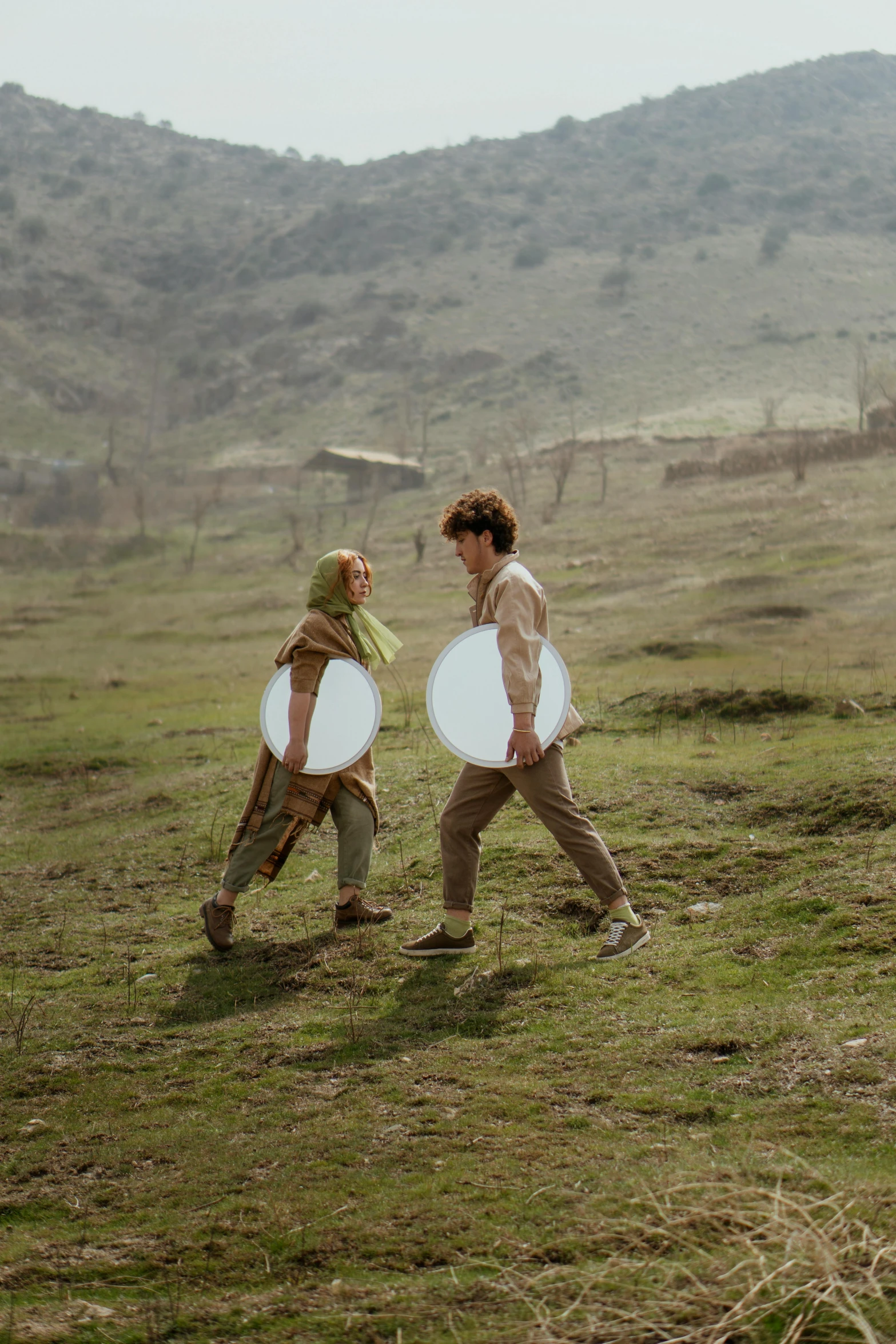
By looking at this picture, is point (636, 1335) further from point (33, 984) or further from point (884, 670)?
point (884, 670)

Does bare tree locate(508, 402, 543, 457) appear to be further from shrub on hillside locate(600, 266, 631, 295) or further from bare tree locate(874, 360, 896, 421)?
shrub on hillside locate(600, 266, 631, 295)

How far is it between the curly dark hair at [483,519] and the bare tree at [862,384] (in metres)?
33.4

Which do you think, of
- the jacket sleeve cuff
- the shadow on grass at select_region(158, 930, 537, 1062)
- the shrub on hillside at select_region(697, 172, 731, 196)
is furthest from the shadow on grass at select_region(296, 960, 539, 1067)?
the shrub on hillside at select_region(697, 172, 731, 196)

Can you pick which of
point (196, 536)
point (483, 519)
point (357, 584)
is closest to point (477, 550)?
point (483, 519)

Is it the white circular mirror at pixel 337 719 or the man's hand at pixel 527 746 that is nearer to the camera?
the man's hand at pixel 527 746

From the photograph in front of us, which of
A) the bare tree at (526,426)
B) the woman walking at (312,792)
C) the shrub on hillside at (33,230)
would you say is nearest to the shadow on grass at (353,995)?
the woman walking at (312,792)

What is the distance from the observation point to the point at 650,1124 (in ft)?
11.1

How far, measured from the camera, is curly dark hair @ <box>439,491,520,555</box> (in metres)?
4.91

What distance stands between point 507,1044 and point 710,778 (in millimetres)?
4033

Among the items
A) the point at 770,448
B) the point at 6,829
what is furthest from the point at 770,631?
the point at 770,448

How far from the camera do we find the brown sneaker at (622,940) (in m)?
4.91

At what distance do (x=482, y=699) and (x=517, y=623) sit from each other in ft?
1.71

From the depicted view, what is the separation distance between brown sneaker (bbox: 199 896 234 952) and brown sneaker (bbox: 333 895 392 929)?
546 mm

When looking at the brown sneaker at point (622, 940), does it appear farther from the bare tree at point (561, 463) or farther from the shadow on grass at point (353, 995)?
the bare tree at point (561, 463)
